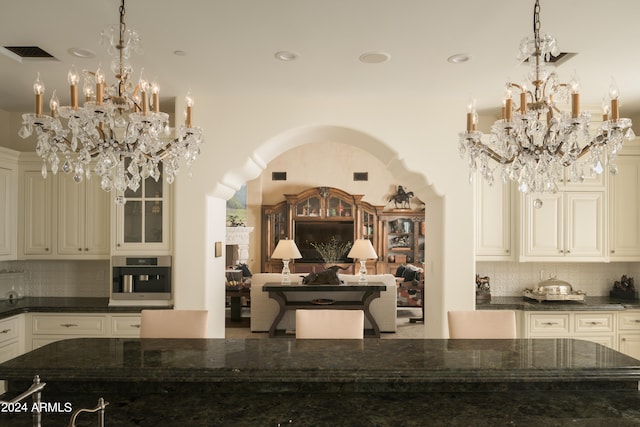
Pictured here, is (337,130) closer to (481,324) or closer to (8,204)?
(481,324)

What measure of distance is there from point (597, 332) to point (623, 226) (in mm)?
1075

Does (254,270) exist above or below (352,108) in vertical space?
below

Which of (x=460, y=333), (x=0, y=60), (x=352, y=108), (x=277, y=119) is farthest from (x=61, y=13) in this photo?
(x=460, y=333)

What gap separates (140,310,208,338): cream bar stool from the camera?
3072mm

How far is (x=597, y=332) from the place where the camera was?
4.45 metres

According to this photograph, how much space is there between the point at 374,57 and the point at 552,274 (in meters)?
3.13

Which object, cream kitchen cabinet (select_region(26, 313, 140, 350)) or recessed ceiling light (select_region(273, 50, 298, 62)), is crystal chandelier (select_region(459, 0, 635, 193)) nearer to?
recessed ceiling light (select_region(273, 50, 298, 62))

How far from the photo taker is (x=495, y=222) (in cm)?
469

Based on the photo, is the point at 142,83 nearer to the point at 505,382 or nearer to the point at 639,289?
the point at 505,382

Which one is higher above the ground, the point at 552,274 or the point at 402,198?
the point at 402,198

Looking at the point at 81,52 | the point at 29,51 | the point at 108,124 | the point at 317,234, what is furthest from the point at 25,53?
the point at 317,234

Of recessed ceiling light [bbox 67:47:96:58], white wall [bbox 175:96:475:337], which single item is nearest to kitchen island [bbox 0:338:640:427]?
recessed ceiling light [bbox 67:47:96:58]

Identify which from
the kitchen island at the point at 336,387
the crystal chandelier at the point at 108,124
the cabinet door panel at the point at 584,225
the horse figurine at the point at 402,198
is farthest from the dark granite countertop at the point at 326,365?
the horse figurine at the point at 402,198

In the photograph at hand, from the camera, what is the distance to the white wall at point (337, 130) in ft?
14.4
